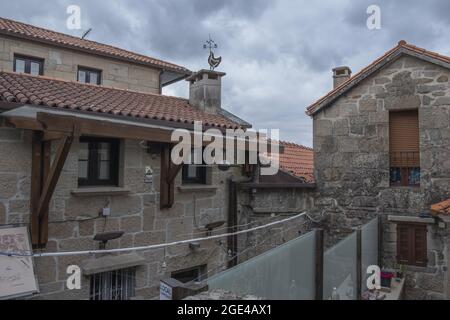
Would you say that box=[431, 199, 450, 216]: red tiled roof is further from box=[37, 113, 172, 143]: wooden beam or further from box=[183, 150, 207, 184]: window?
box=[37, 113, 172, 143]: wooden beam

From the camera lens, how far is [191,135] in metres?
5.66

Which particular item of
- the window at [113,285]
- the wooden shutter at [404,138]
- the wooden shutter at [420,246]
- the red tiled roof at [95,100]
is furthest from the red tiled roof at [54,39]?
the wooden shutter at [420,246]

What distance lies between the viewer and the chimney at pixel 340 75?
879 cm

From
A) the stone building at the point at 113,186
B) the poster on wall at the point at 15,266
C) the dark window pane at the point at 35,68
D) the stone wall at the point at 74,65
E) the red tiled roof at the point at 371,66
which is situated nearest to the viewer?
the poster on wall at the point at 15,266

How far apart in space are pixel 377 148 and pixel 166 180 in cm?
420

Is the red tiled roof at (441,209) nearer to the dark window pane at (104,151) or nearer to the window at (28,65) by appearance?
the dark window pane at (104,151)

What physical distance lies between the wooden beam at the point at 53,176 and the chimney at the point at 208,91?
189 inches

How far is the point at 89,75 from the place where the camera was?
11602 mm

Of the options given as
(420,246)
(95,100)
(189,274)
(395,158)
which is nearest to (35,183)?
(95,100)

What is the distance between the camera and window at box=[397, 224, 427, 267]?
255 inches

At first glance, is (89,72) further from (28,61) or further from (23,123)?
(23,123)

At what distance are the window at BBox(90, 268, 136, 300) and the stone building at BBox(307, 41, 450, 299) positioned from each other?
163 inches

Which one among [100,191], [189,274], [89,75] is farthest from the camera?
[89,75]

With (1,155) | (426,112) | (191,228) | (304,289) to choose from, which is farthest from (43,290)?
(426,112)
